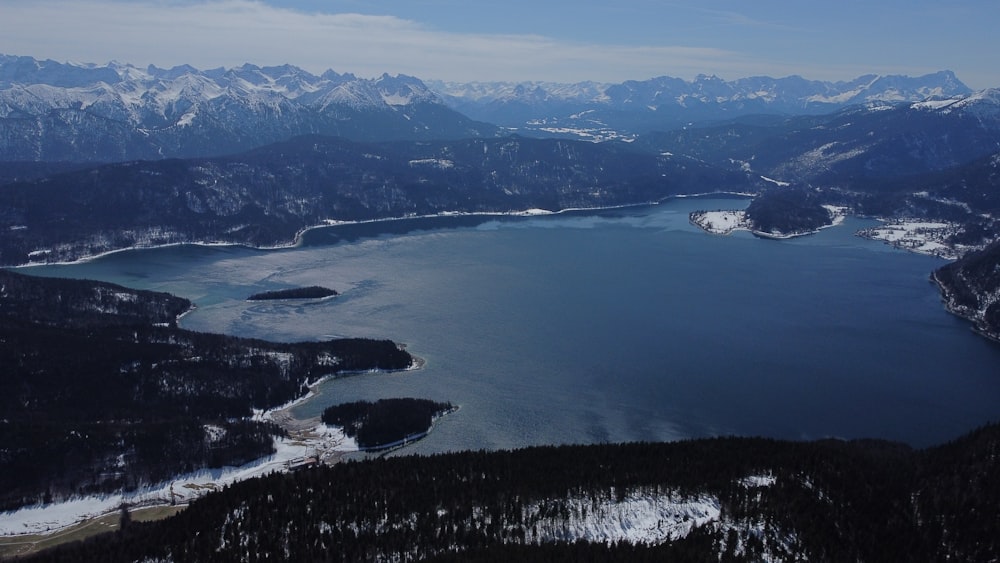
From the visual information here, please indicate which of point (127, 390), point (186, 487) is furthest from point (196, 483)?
point (127, 390)

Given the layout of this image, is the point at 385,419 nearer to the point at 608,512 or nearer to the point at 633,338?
the point at 608,512

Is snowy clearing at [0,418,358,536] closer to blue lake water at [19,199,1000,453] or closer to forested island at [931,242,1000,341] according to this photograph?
blue lake water at [19,199,1000,453]

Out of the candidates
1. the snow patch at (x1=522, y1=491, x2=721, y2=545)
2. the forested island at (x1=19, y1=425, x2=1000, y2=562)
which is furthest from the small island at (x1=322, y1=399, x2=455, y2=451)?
the snow patch at (x1=522, y1=491, x2=721, y2=545)

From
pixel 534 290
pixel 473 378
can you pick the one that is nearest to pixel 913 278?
pixel 534 290

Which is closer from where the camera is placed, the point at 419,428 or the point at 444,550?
the point at 444,550

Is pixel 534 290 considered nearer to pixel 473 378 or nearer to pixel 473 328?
pixel 473 328
